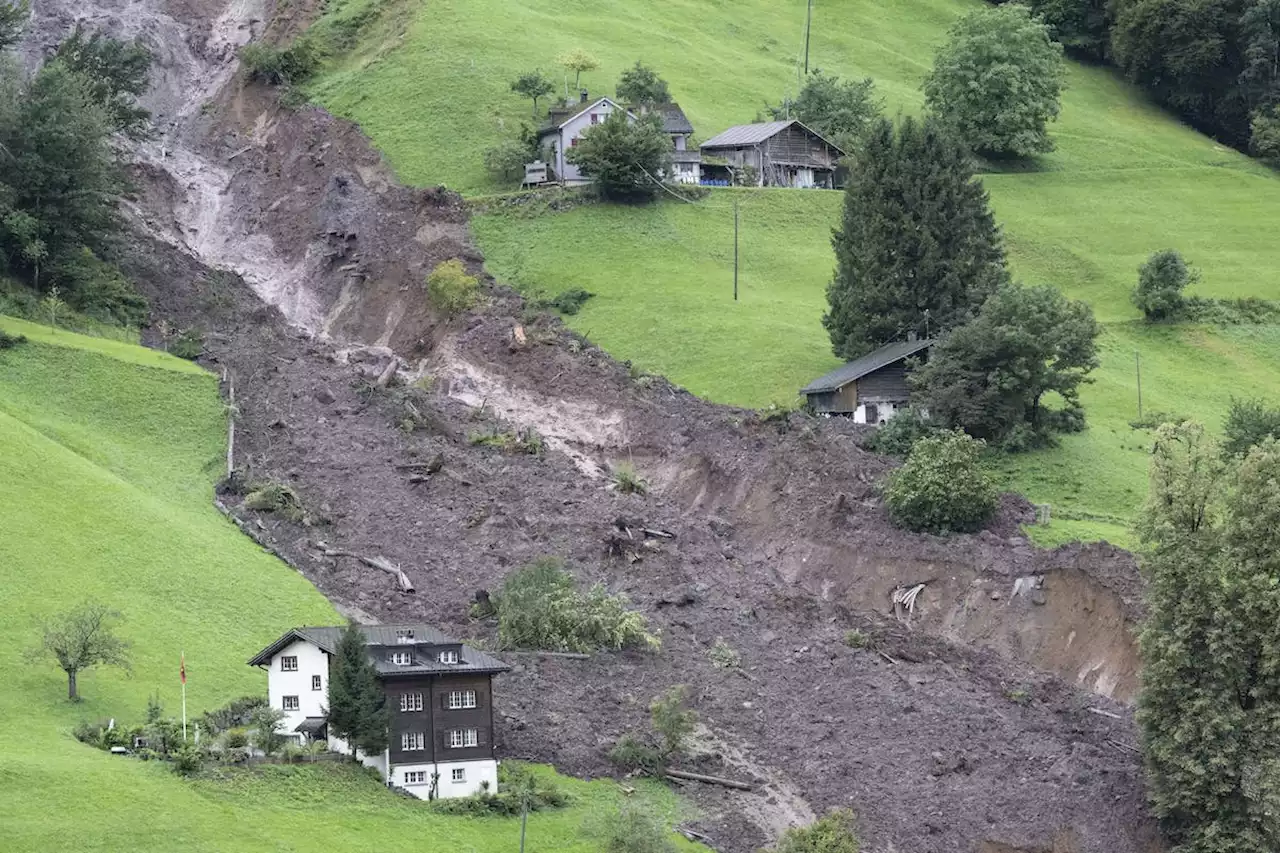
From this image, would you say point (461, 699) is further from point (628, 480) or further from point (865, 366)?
point (865, 366)

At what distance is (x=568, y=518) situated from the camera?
96250 mm

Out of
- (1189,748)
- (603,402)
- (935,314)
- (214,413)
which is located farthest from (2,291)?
(1189,748)

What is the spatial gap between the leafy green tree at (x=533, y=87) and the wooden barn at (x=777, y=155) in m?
10.1

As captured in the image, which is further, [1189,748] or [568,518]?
[568,518]

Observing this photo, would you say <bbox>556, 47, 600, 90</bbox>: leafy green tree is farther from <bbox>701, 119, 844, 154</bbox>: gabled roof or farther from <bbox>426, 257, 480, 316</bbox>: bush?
<bbox>426, 257, 480, 316</bbox>: bush

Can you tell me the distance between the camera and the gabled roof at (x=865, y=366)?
332ft

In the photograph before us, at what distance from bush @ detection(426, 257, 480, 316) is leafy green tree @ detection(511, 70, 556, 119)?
78.7 feet


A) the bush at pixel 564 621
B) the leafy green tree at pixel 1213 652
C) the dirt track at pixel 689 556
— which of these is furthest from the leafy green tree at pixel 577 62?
the leafy green tree at pixel 1213 652

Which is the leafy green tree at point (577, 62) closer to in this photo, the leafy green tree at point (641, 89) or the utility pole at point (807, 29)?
the leafy green tree at point (641, 89)

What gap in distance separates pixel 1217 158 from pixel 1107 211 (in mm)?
18673

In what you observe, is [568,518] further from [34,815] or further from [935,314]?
[34,815]

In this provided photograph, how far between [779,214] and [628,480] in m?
35.0

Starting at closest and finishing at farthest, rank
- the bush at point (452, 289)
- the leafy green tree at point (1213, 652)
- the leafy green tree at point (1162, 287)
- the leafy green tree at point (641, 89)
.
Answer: the leafy green tree at point (1213, 652)
the bush at point (452, 289)
the leafy green tree at point (1162, 287)
the leafy green tree at point (641, 89)

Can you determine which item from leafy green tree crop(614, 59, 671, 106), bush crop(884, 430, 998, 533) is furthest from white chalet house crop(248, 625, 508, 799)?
leafy green tree crop(614, 59, 671, 106)
